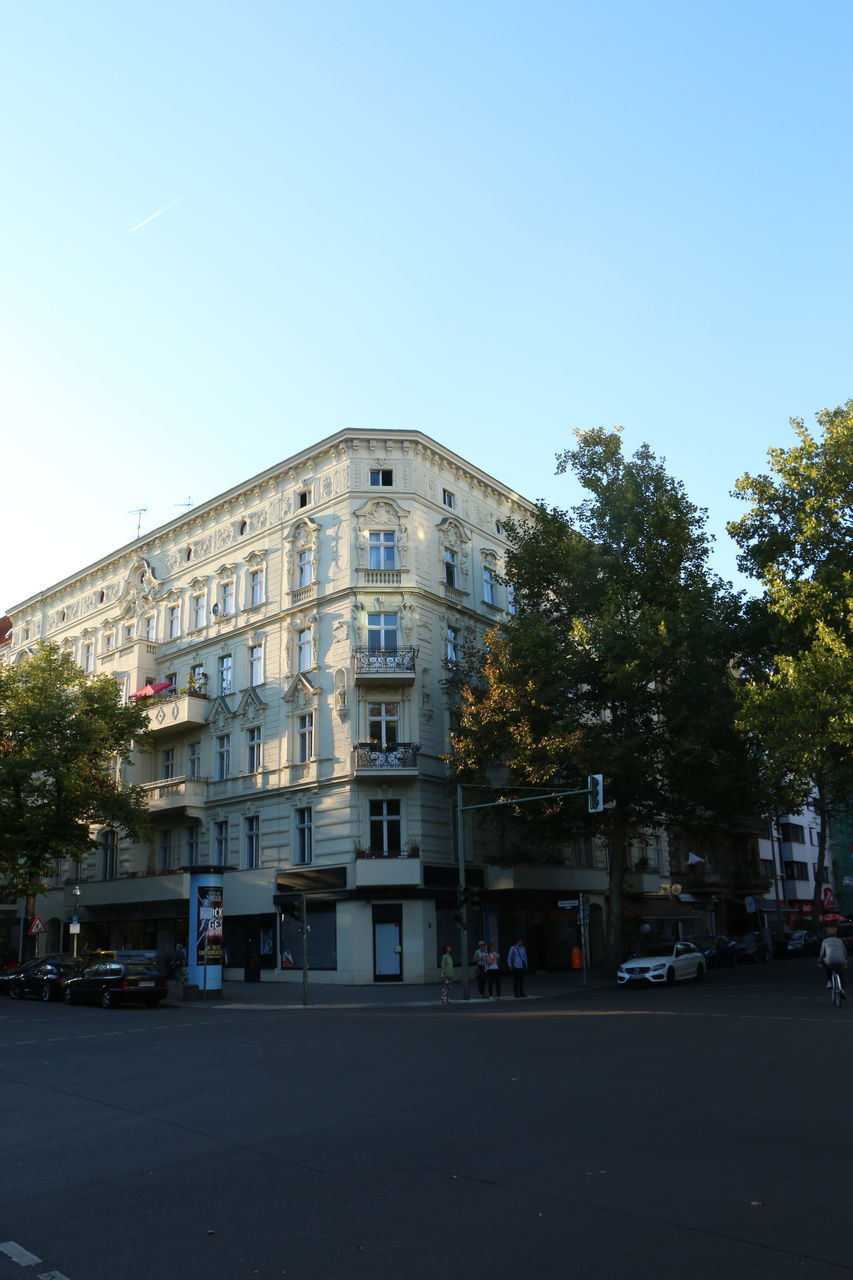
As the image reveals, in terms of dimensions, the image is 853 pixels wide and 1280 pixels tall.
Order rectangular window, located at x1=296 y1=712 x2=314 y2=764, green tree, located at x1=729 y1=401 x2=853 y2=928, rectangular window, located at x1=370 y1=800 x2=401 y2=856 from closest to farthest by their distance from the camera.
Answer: green tree, located at x1=729 y1=401 x2=853 y2=928
rectangular window, located at x1=370 y1=800 x2=401 y2=856
rectangular window, located at x1=296 y1=712 x2=314 y2=764

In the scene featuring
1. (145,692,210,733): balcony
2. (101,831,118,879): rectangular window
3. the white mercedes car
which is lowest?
the white mercedes car

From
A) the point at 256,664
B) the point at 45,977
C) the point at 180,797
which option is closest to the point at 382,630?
the point at 256,664

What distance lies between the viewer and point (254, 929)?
129ft

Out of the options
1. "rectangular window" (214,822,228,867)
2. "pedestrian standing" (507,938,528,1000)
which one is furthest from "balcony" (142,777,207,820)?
"pedestrian standing" (507,938,528,1000)

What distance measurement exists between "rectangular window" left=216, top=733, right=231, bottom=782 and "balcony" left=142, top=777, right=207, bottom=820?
2.52ft

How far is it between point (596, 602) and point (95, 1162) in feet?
101

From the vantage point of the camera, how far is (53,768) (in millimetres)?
40062

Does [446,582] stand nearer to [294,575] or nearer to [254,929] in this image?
[294,575]

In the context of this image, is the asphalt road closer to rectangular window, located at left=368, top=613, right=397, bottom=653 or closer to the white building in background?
the white building in background

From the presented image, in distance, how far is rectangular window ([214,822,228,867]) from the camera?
4153cm

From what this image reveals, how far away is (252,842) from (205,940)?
771cm

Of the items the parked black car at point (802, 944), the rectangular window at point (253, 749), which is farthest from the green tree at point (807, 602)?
the parked black car at point (802, 944)

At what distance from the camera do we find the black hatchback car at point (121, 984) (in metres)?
30.2

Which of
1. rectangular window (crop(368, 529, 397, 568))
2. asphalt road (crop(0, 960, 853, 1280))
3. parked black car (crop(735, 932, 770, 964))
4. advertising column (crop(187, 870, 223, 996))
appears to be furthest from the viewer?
parked black car (crop(735, 932, 770, 964))
